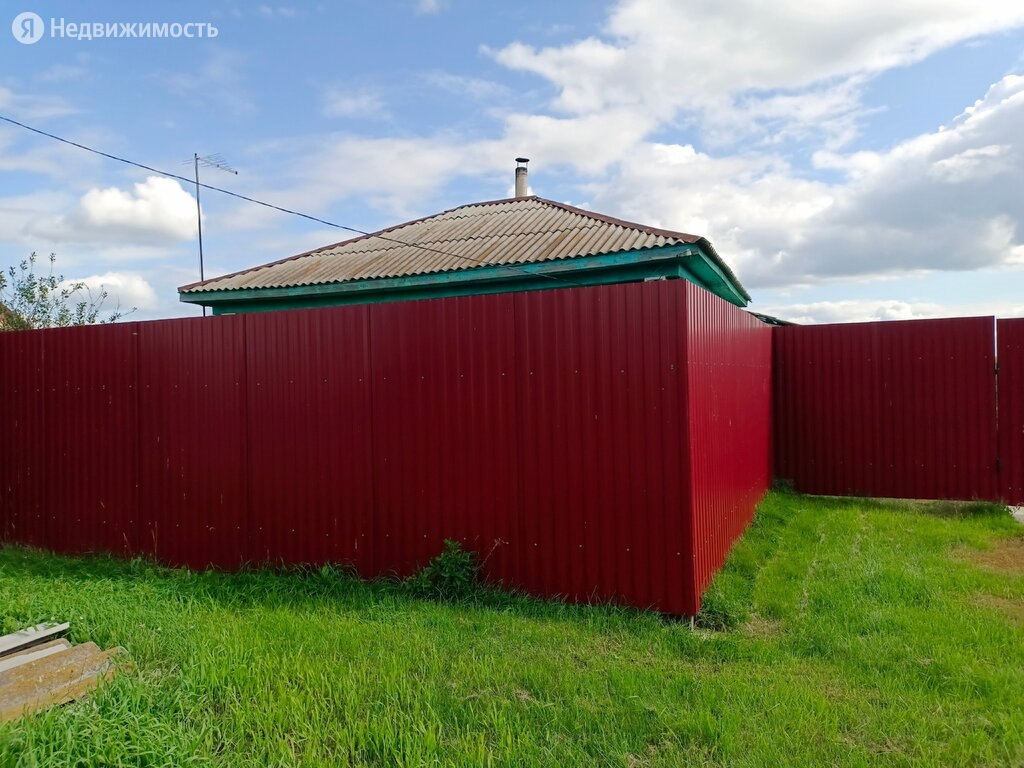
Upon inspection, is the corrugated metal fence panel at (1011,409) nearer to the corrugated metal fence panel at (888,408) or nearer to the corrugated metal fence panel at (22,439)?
the corrugated metal fence panel at (888,408)

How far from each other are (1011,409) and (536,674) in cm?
683

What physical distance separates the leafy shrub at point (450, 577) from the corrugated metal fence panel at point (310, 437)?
24.1 inches

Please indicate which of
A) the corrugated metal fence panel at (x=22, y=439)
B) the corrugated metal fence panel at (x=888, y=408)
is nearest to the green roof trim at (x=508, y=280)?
the corrugated metal fence panel at (x=888, y=408)

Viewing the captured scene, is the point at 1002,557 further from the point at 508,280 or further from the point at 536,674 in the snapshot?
the point at 508,280

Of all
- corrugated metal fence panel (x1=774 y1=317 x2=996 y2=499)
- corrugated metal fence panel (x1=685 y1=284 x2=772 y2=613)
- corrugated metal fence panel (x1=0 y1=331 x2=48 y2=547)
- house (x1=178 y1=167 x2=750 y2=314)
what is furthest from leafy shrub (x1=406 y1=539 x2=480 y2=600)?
corrugated metal fence panel (x1=774 y1=317 x2=996 y2=499)

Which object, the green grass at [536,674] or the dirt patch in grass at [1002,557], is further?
the dirt patch in grass at [1002,557]

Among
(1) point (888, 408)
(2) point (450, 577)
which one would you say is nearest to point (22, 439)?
(2) point (450, 577)

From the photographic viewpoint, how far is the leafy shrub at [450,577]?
4516 mm

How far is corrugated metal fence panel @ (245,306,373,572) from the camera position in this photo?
504 cm

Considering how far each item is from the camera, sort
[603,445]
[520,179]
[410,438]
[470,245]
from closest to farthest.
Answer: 1. [603,445]
2. [410,438]
3. [470,245]
4. [520,179]

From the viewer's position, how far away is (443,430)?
15.6 ft

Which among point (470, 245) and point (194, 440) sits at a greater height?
point (470, 245)

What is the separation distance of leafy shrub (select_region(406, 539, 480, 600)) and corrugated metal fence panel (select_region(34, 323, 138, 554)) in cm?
302

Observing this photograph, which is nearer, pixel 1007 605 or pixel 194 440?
pixel 1007 605
